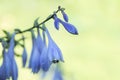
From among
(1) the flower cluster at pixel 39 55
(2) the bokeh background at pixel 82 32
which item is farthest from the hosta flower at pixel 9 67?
(2) the bokeh background at pixel 82 32

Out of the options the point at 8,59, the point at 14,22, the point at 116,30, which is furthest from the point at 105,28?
the point at 8,59

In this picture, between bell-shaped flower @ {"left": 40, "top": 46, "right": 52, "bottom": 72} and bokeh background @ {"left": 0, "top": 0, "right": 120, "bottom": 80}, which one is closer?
bell-shaped flower @ {"left": 40, "top": 46, "right": 52, "bottom": 72}

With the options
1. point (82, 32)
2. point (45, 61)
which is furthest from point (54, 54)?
point (82, 32)

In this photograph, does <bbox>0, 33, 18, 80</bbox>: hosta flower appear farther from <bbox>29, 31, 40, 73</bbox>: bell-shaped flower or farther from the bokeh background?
the bokeh background

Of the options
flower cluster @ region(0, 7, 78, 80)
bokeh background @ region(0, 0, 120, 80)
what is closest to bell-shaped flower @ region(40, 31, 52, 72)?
flower cluster @ region(0, 7, 78, 80)

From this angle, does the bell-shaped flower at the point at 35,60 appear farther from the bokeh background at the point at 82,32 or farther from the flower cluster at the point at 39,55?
the bokeh background at the point at 82,32

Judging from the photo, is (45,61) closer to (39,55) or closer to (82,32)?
(39,55)

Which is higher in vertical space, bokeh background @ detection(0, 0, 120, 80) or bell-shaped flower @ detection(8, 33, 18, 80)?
bokeh background @ detection(0, 0, 120, 80)

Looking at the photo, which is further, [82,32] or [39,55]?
[82,32]
